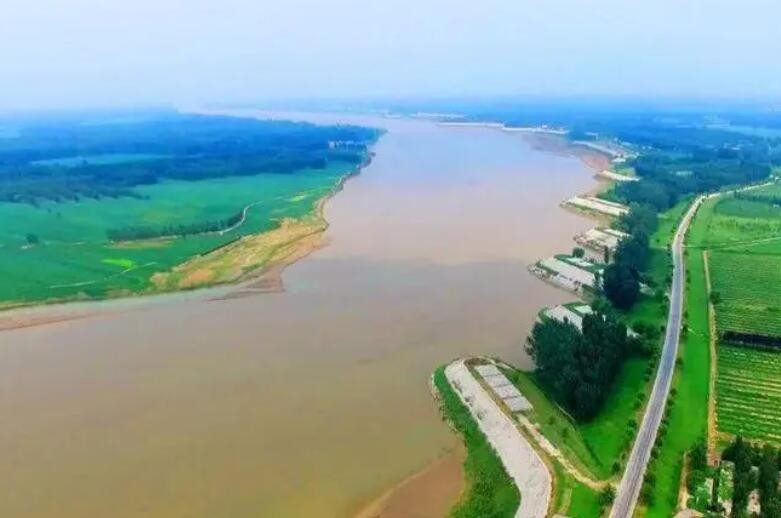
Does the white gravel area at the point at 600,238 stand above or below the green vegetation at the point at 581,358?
below

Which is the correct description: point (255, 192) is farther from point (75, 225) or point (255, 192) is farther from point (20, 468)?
point (20, 468)

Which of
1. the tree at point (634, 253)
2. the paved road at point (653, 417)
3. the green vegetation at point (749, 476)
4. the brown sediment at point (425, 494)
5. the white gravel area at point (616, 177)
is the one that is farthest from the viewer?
the white gravel area at point (616, 177)

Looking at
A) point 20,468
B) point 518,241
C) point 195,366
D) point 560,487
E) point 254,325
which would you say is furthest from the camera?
point 518,241

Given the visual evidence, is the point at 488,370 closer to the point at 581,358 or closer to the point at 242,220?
the point at 581,358

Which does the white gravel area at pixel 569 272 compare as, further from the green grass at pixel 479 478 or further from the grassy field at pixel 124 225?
the grassy field at pixel 124 225

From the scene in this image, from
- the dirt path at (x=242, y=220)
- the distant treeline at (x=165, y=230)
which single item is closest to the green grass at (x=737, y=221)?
the dirt path at (x=242, y=220)

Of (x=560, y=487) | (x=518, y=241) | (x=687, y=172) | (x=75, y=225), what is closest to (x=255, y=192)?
(x=75, y=225)
